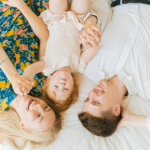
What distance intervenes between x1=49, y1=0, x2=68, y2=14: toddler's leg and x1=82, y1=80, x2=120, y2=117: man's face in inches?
26.2

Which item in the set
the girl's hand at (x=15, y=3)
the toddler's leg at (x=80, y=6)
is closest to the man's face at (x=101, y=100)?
the toddler's leg at (x=80, y=6)

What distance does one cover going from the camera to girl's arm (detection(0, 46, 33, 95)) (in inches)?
37.3

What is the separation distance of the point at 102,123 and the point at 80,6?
87cm

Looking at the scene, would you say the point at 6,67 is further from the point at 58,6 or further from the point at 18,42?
the point at 58,6

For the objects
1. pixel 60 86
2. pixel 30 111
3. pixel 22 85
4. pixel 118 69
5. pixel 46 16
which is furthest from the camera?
pixel 46 16

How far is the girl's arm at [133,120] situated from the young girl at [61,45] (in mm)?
378

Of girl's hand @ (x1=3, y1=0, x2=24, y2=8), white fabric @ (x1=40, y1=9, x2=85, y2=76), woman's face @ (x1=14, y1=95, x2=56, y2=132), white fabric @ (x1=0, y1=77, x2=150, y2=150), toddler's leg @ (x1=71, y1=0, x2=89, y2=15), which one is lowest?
white fabric @ (x1=0, y1=77, x2=150, y2=150)

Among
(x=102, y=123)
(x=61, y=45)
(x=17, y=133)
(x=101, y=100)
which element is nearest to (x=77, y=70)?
(x=61, y=45)

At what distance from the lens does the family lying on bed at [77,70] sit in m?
1.08

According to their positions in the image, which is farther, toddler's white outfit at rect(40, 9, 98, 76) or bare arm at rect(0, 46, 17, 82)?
toddler's white outfit at rect(40, 9, 98, 76)

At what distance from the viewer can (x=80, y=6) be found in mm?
1345

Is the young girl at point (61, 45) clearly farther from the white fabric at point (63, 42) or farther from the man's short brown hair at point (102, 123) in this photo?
the man's short brown hair at point (102, 123)

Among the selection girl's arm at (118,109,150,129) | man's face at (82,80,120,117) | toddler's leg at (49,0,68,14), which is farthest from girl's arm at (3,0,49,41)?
girl's arm at (118,109,150,129)

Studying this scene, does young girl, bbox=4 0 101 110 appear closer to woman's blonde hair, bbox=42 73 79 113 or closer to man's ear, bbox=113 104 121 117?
woman's blonde hair, bbox=42 73 79 113
